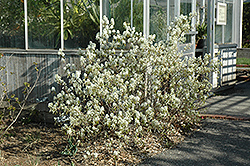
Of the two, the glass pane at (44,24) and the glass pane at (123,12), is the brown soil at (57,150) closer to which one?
the glass pane at (44,24)

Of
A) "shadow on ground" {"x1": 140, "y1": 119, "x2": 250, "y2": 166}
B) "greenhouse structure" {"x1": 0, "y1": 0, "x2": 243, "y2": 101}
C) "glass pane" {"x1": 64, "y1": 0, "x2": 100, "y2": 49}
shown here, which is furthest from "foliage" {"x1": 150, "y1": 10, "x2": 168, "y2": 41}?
"shadow on ground" {"x1": 140, "y1": 119, "x2": 250, "y2": 166}

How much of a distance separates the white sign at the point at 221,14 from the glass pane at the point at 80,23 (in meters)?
4.09

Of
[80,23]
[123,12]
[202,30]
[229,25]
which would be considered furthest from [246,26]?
[80,23]

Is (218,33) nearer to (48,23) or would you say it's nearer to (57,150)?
(48,23)

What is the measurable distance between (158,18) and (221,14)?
325 cm

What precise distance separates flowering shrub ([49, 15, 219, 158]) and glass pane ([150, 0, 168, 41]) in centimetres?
70

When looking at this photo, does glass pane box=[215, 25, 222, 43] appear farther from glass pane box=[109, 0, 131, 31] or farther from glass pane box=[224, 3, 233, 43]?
glass pane box=[109, 0, 131, 31]

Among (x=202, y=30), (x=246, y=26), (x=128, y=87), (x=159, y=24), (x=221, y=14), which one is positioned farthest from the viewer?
(x=246, y=26)

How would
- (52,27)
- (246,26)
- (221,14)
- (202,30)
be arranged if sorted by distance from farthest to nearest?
(246,26) → (202,30) → (221,14) → (52,27)

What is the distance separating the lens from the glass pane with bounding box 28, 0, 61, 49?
604cm

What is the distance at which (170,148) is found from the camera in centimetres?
493

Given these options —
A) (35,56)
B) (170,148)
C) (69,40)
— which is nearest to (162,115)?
(170,148)

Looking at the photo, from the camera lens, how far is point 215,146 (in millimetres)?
4961

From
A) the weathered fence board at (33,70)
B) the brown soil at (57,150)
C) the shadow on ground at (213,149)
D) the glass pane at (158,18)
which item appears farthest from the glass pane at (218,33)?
the weathered fence board at (33,70)
